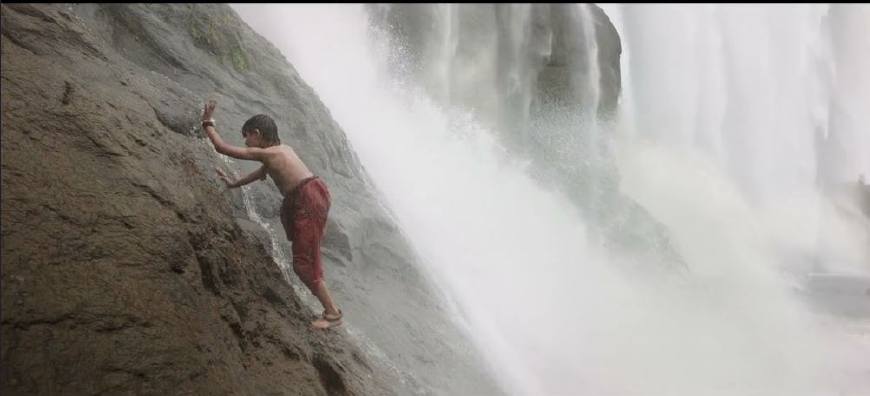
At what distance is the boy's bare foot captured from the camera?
3035mm

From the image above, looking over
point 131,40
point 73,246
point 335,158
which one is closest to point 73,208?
point 73,246

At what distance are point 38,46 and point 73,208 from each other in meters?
0.87

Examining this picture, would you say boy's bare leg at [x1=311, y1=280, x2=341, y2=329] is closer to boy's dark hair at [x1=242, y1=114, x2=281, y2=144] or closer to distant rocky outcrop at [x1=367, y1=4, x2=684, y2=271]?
boy's dark hair at [x1=242, y1=114, x2=281, y2=144]

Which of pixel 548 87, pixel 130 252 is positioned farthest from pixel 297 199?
pixel 548 87

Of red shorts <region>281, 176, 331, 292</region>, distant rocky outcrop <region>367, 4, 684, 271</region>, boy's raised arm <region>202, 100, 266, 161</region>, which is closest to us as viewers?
boy's raised arm <region>202, 100, 266, 161</region>

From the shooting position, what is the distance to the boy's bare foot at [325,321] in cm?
304

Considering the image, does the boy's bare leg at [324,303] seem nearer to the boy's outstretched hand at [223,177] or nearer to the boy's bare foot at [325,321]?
the boy's bare foot at [325,321]

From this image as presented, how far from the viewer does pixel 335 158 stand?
5.17 metres

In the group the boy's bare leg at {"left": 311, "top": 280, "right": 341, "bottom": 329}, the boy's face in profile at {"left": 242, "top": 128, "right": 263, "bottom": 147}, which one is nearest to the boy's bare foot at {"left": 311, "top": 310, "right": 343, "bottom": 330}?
the boy's bare leg at {"left": 311, "top": 280, "right": 341, "bottom": 329}

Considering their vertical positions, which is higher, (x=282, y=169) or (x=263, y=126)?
(x=263, y=126)

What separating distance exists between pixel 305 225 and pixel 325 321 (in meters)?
0.52

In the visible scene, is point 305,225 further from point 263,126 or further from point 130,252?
point 130,252

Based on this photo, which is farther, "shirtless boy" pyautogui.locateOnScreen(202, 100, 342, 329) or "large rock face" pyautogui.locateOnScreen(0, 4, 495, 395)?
"shirtless boy" pyautogui.locateOnScreen(202, 100, 342, 329)

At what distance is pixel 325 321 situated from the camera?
121 inches
